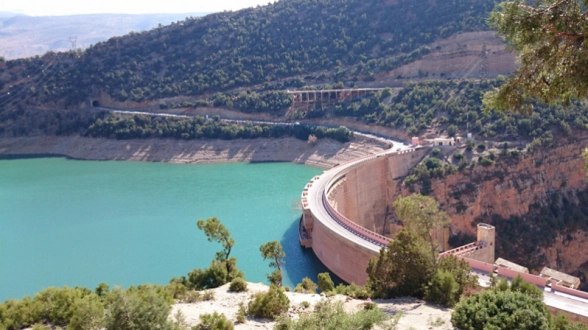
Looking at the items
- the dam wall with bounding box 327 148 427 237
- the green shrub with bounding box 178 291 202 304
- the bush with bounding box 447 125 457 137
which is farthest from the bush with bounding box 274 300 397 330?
the bush with bounding box 447 125 457 137

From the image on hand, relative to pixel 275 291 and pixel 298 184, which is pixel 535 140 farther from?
pixel 275 291

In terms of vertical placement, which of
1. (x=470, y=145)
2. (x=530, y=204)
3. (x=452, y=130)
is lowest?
(x=530, y=204)

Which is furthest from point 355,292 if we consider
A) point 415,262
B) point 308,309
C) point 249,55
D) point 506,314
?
point 249,55

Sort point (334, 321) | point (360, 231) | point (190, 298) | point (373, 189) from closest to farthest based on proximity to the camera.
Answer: point (334, 321) → point (190, 298) → point (360, 231) → point (373, 189)

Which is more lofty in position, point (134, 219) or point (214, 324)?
point (214, 324)

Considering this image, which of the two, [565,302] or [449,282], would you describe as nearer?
[449,282]

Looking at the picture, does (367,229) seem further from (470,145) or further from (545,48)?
(545,48)
